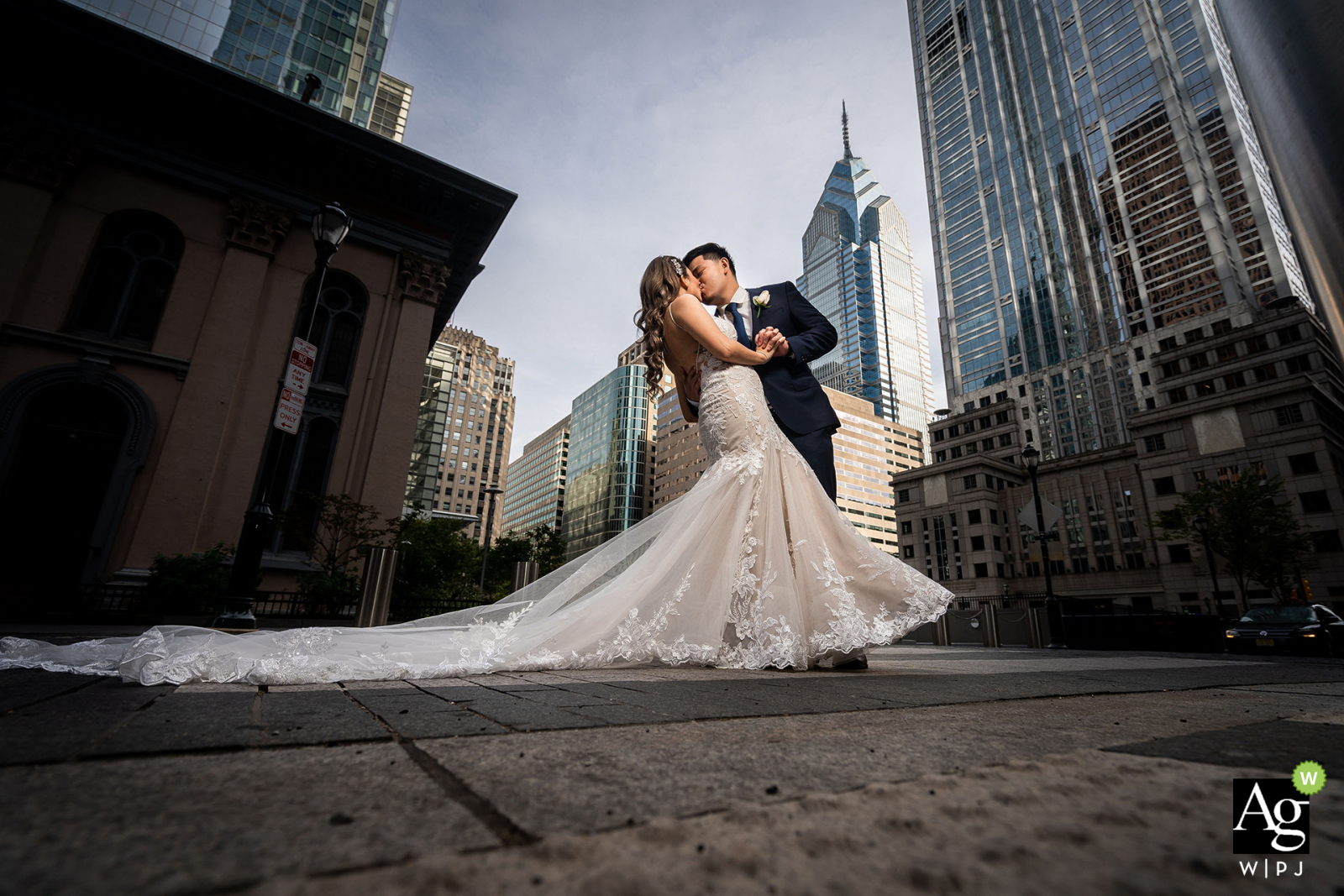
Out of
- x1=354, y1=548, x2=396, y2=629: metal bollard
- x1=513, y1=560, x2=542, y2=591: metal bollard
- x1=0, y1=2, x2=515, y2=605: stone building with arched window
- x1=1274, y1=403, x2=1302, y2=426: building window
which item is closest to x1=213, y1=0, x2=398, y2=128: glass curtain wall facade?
x1=0, y1=2, x2=515, y2=605: stone building with arched window

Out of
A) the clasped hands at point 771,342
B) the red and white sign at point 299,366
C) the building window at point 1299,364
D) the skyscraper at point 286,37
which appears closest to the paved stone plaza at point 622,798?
the clasped hands at point 771,342

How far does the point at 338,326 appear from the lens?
14047mm

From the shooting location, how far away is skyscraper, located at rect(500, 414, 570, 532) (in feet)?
405

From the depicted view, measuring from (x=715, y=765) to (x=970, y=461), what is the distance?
62.9m

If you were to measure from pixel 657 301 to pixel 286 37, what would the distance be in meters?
36.4

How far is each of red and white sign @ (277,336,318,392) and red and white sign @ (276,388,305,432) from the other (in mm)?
68

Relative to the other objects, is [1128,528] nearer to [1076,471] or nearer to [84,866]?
[1076,471]

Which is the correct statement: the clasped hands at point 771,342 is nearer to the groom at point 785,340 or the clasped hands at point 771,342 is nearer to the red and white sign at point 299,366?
the groom at point 785,340

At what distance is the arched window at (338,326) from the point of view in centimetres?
1362

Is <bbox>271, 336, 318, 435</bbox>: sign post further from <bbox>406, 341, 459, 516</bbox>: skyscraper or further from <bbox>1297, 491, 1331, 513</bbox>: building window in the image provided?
<bbox>1297, 491, 1331, 513</bbox>: building window

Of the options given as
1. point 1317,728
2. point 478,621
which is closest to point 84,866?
point 1317,728

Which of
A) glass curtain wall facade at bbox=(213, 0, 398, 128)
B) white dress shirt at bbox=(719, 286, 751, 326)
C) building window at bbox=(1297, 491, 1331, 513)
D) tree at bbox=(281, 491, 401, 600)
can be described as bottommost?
tree at bbox=(281, 491, 401, 600)

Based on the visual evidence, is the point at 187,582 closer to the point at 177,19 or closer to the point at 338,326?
the point at 338,326

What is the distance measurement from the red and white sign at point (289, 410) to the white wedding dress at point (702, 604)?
341 cm
